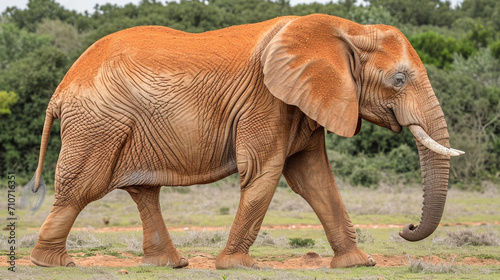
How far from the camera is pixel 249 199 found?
823cm

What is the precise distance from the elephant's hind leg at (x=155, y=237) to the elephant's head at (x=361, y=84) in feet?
7.29

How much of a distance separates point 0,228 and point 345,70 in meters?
9.74

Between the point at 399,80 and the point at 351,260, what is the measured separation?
2210mm

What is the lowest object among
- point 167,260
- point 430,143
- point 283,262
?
point 283,262

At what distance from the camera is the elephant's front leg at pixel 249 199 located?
26.8ft

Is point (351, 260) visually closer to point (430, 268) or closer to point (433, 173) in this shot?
point (430, 268)

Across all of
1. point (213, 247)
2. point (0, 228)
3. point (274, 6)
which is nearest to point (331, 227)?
point (213, 247)

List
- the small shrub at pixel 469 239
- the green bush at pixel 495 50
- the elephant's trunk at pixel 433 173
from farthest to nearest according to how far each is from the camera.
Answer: the green bush at pixel 495 50
the small shrub at pixel 469 239
the elephant's trunk at pixel 433 173

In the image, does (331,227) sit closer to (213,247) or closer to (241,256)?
(241,256)

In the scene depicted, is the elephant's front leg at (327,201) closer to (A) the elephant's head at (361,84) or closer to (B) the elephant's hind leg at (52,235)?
(A) the elephant's head at (361,84)

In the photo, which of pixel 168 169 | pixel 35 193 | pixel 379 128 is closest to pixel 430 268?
pixel 168 169

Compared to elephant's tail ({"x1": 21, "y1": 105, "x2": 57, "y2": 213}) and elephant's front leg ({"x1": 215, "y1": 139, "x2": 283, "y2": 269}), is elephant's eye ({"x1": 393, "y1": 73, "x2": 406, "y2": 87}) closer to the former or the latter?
elephant's front leg ({"x1": 215, "y1": 139, "x2": 283, "y2": 269})

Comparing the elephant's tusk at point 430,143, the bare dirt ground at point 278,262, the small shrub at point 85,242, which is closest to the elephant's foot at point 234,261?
the bare dirt ground at point 278,262

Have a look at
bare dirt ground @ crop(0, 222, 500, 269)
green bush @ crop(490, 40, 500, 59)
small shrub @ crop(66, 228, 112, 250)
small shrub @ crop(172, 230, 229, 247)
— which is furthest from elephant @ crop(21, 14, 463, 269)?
green bush @ crop(490, 40, 500, 59)
